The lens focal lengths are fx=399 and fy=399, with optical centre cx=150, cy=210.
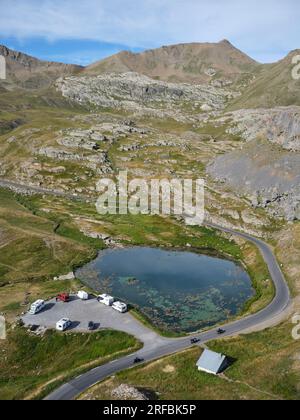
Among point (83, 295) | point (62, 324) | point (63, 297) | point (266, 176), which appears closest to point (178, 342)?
point (62, 324)

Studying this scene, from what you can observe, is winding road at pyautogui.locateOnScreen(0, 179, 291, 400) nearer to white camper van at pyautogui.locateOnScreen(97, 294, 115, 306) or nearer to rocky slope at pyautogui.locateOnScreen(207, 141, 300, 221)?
white camper van at pyautogui.locateOnScreen(97, 294, 115, 306)

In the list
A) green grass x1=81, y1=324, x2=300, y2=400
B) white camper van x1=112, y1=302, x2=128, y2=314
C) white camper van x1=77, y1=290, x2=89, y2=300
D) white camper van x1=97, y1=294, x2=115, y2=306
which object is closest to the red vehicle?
white camper van x1=77, y1=290, x2=89, y2=300

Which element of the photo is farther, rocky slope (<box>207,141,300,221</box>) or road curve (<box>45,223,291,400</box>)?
rocky slope (<box>207,141,300,221</box>)

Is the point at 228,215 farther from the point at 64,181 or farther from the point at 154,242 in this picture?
the point at 64,181

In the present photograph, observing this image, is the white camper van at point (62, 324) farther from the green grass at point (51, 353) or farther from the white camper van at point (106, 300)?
the white camper van at point (106, 300)

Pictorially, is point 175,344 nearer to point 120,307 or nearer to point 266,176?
point 120,307

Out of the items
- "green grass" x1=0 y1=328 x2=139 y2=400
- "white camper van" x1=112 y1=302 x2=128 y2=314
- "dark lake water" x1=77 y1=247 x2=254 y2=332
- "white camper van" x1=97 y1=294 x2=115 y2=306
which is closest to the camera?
"green grass" x1=0 y1=328 x2=139 y2=400
